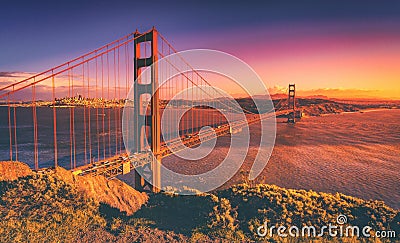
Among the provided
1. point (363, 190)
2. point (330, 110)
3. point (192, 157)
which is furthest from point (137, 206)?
point (330, 110)

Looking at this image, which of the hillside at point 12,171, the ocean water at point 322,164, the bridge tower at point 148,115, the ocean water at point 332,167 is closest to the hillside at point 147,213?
the hillside at point 12,171

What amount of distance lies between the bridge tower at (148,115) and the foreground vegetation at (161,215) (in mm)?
4773

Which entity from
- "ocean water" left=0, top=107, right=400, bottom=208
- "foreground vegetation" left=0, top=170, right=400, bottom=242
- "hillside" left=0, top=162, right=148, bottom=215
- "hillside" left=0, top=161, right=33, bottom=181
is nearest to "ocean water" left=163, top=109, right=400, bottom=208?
"ocean water" left=0, top=107, right=400, bottom=208

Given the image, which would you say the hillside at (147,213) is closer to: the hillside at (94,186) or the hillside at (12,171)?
the hillside at (94,186)

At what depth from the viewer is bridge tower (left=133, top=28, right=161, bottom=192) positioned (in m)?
16.7

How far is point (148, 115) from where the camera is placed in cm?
1734

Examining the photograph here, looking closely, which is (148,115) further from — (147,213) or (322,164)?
(322,164)

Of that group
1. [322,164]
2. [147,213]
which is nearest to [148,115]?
[147,213]

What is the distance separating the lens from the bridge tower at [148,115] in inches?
659

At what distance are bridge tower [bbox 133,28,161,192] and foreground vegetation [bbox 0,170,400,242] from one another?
4.77 m

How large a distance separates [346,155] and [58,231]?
34.1 m

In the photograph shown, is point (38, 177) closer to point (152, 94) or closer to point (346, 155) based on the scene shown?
point (152, 94)

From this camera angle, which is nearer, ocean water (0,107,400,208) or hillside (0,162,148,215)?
hillside (0,162,148,215)

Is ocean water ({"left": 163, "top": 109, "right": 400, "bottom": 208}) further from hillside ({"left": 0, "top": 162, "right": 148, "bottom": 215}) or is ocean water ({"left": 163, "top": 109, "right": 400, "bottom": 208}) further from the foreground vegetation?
hillside ({"left": 0, "top": 162, "right": 148, "bottom": 215})
